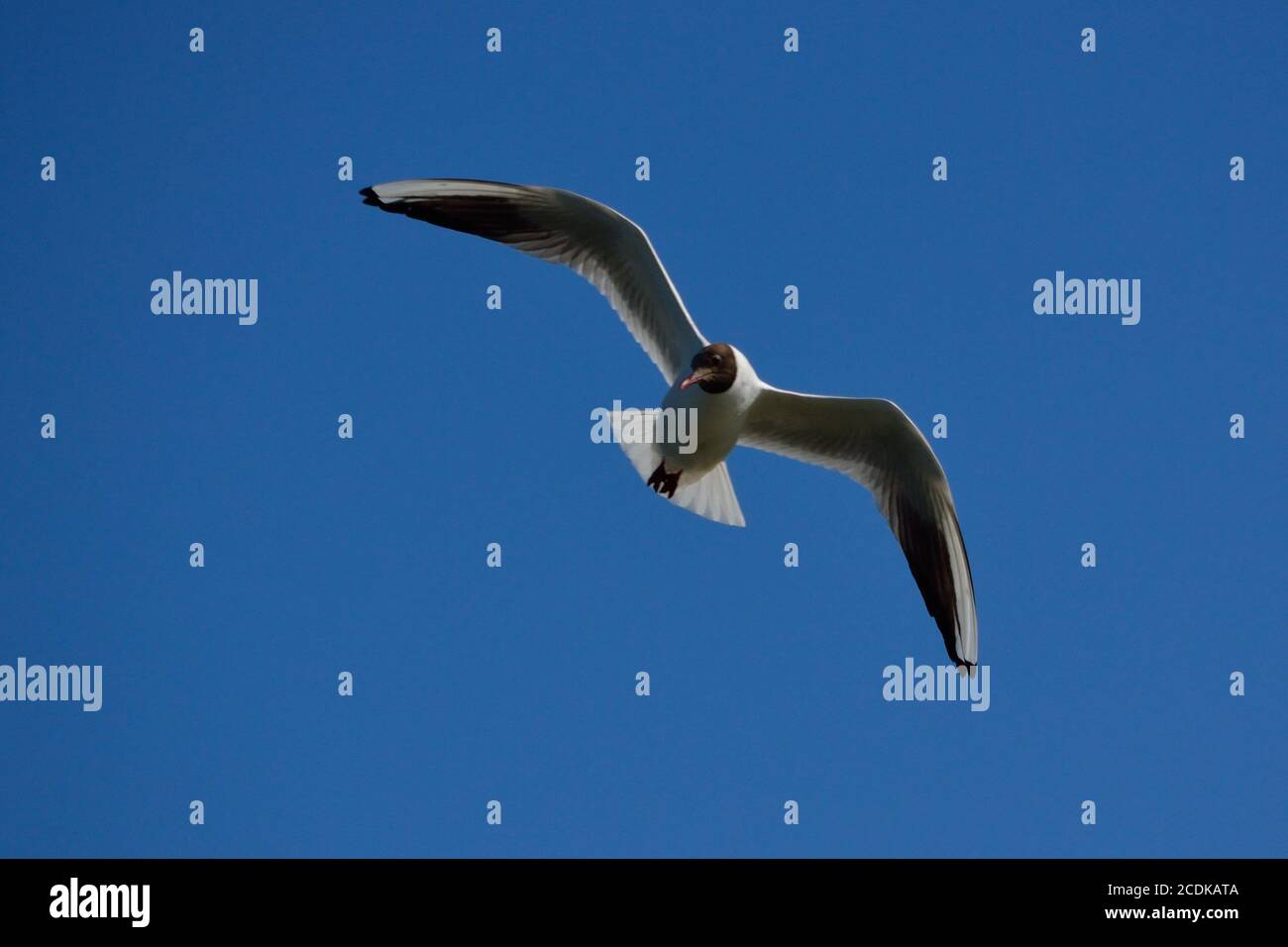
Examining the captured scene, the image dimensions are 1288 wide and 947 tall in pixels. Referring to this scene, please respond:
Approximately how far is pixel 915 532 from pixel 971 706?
3.16ft

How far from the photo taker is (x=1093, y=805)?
387 inches

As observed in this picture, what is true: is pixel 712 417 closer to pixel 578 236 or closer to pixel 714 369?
pixel 714 369

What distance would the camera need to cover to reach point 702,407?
7766 millimetres

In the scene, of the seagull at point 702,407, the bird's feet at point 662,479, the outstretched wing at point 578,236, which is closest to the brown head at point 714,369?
the seagull at point 702,407

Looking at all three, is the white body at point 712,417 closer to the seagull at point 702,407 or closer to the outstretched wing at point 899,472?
the seagull at point 702,407

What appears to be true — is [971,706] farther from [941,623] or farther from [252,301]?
[252,301]

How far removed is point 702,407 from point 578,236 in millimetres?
1080

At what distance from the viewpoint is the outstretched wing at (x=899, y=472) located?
8078mm

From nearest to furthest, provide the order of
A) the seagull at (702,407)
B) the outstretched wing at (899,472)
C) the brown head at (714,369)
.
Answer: the brown head at (714,369), the seagull at (702,407), the outstretched wing at (899,472)

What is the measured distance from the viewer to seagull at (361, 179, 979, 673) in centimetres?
789

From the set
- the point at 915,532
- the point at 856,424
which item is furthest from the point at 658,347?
the point at 915,532

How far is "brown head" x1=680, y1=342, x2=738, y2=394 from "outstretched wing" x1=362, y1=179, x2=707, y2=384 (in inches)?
11.7

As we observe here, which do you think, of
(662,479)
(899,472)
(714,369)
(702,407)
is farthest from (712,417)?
(899,472)

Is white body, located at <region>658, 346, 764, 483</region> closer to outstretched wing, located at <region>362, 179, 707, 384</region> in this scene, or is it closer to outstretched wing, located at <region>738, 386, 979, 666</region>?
outstretched wing, located at <region>738, 386, 979, 666</region>
